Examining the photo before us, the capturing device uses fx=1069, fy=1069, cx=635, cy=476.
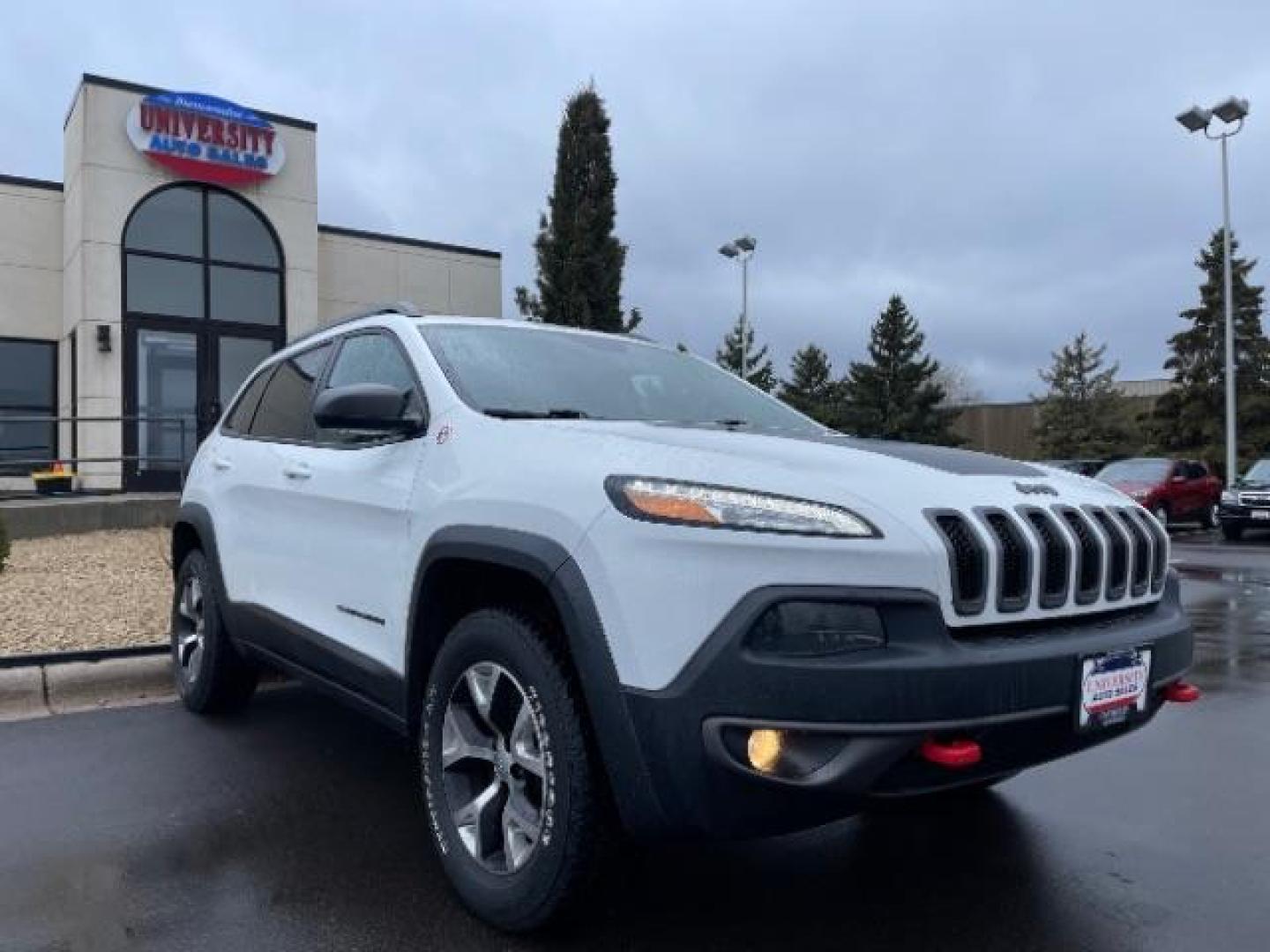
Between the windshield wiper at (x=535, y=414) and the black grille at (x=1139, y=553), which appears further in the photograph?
the windshield wiper at (x=535, y=414)

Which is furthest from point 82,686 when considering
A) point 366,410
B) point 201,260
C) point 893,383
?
point 893,383

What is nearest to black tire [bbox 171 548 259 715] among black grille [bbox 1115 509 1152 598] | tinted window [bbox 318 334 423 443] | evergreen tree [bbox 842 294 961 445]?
tinted window [bbox 318 334 423 443]

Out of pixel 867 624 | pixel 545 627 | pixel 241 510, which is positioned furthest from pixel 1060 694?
pixel 241 510

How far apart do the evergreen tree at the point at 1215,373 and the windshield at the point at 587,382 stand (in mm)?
34405

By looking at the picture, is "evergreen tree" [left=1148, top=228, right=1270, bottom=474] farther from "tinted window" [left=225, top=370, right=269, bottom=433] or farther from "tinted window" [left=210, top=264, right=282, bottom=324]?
"tinted window" [left=225, top=370, right=269, bottom=433]

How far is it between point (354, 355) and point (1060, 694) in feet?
9.10

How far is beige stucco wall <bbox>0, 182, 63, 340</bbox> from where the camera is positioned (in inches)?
644

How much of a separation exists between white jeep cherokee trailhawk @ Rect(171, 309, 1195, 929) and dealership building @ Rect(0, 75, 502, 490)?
12516mm

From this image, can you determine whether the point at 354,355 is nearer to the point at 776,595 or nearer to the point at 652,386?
the point at 652,386

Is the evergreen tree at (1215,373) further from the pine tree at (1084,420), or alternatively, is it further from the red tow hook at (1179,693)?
the red tow hook at (1179,693)

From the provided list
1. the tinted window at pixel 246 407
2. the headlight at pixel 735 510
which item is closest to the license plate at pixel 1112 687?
the headlight at pixel 735 510

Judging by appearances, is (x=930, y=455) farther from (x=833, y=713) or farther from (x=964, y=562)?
(x=833, y=713)

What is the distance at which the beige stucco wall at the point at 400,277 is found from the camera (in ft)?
60.6

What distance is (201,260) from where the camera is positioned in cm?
1669
